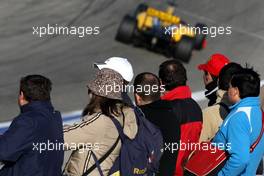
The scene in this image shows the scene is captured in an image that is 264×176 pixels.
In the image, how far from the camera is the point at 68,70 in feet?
42.2

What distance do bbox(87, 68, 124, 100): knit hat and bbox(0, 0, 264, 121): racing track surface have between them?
600 cm

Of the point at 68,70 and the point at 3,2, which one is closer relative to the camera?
the point at 68,70

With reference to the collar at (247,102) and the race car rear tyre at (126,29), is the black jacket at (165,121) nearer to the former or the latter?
the collar at (247,102)

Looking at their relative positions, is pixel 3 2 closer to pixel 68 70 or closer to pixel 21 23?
pixel 21 23

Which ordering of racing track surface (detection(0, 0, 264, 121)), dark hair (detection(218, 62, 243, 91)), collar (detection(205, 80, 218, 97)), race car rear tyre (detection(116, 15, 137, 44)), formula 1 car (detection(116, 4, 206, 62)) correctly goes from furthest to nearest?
race car rear tyre (detection(116, 15, 137, 44)) < formula 1 car (detection(116, 4, 206, 62)) < racing track surface (detection(0, 0, 264, 121)) < collar (detection(205, 80, 218, 97)) < dark hair (detection(218, 62, 243, 91))

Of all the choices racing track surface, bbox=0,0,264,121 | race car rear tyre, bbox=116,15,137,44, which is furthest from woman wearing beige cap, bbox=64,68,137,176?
race car rear tyre, bbox=116,15,137,44

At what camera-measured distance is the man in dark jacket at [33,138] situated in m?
4.37

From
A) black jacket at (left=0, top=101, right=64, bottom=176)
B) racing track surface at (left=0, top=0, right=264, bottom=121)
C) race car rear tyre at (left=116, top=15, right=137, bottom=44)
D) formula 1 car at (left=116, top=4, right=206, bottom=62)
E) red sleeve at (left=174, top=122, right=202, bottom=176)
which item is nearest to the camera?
black jacket at (left=0, top=101, right=64, bottom=176)

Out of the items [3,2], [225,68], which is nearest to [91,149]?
[225,68]

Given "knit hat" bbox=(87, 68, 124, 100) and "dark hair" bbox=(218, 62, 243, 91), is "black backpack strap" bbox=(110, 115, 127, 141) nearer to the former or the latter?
"knit hat" bbox=(87, 68, 124, 100)

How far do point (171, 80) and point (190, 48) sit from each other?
26.2 feet

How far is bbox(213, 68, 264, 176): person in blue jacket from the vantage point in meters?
4.81

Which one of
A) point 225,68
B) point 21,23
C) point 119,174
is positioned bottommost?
point 119,174

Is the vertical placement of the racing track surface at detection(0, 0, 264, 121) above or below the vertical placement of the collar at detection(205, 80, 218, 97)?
above
